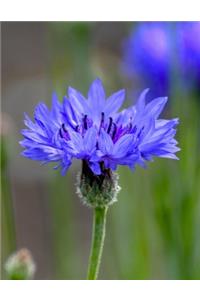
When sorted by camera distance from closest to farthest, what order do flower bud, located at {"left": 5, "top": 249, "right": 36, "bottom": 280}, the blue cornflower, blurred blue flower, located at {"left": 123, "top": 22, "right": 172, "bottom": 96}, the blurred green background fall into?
the blue cornflower → flower bud, located at {"left": 5, "top": 249, "right": 36, "bottom": 280} → the blurred green background → blurred blue flower, located at {"left": 123, "top": 22, "right": 172, "bottom": 96}

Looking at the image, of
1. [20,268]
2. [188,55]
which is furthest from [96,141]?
[188,55]

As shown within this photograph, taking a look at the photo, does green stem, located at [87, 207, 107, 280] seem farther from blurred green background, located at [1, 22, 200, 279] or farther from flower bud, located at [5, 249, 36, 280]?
blurred green background, located at [1, 22, 200, 279]

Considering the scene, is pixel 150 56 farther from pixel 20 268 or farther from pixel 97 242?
pixel 97 242

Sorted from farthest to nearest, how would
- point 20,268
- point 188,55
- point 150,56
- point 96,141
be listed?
point 150,56
point 188,55
point 20,268
point 96,141

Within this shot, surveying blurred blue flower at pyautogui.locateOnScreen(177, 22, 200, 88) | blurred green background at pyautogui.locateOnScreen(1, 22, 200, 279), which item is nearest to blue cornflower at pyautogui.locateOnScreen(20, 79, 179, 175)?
blurred green background at pyautogui.locateOnScreen(1, 22, 200, 279)

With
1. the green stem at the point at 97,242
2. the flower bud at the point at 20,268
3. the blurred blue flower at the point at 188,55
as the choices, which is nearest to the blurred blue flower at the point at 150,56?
the blurred blue flower at the point at 188,55
